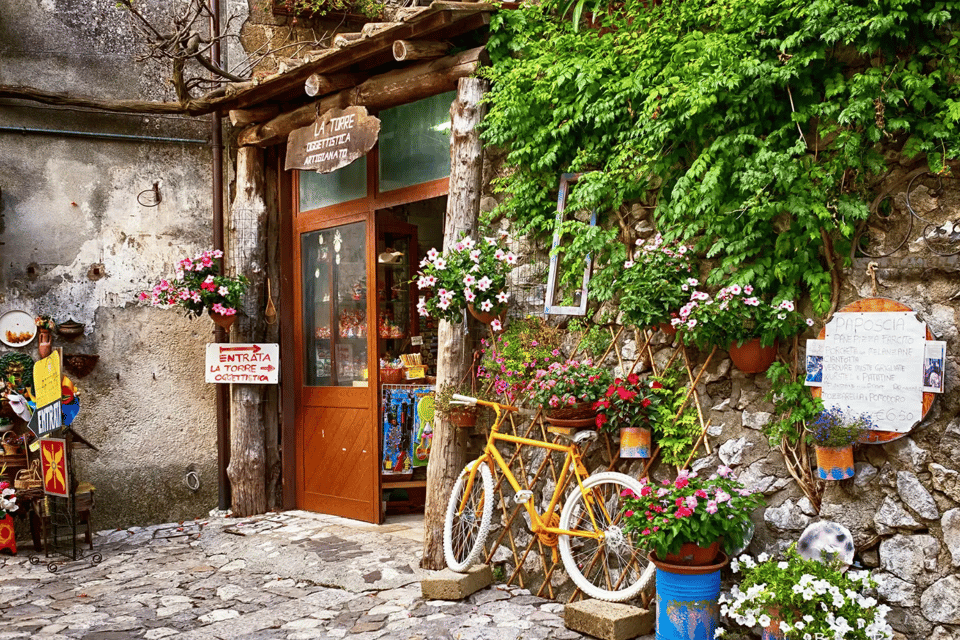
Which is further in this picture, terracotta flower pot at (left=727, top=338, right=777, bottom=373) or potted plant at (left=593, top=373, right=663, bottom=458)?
potted plant at (left=593, top=373, right=663, bottom=458)

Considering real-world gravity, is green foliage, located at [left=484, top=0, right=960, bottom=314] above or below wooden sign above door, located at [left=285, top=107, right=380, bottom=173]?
A: below

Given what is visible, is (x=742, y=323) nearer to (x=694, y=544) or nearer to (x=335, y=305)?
(x=694, y=544)

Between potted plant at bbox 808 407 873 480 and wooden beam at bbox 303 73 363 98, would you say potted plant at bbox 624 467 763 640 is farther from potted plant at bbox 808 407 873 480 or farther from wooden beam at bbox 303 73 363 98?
wooden beam at bbox 303 73 363 98

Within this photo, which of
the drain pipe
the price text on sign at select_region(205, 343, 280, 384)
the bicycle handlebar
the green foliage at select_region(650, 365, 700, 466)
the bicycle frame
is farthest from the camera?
the drain pipe

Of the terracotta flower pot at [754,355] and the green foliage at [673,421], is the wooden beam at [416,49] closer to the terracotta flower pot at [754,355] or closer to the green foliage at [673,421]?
the green foliage at [673,421]

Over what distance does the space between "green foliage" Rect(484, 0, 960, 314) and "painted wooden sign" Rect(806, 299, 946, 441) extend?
0.20 meters

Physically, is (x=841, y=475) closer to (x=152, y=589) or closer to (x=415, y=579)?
(x=415, y=579)

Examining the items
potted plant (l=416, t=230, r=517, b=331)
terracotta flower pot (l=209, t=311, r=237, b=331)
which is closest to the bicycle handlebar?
potted plant (l=416, t=230, r=517, b=331)

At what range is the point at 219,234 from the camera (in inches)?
302

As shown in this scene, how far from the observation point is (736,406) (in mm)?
4258

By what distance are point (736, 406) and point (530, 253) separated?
175 cm

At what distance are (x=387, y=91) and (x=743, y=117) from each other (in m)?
3.01

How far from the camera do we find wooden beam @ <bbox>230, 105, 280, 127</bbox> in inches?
291

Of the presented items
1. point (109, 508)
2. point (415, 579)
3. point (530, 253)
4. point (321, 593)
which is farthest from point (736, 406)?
point (109, 508)
